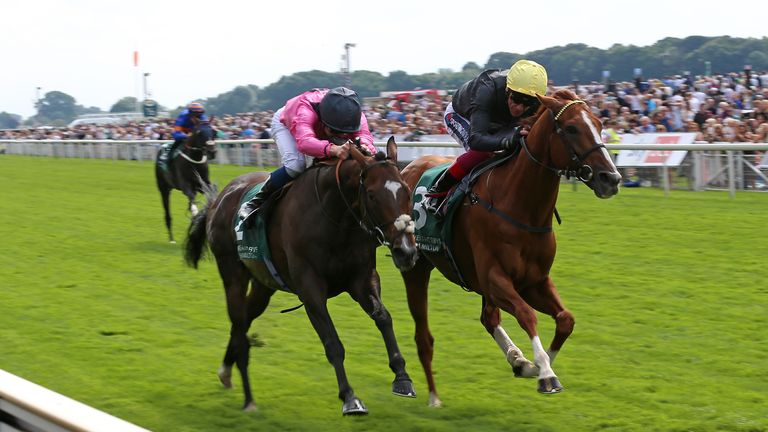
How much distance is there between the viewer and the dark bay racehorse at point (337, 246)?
15.0 ft

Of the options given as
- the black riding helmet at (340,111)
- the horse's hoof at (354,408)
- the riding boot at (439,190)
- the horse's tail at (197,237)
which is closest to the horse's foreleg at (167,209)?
the horse's tail at (197,237)

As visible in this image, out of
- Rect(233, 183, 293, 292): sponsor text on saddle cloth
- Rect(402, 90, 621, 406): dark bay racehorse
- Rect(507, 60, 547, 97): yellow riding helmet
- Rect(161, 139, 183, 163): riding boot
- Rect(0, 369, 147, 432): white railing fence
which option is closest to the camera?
Rect(0, 369, 147, 432): white railing fence

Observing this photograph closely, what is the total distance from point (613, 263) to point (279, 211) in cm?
535

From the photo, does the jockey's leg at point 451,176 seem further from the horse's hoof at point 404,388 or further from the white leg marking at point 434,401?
the horse's hoof at point 404,388

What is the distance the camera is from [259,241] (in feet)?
18.0

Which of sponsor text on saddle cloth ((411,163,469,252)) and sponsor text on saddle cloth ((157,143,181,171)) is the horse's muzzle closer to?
sponsor text on saddle cloth ((411,163,469,252))

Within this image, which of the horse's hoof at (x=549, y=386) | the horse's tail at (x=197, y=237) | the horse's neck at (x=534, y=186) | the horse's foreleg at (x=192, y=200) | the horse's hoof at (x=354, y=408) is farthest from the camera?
the horse's foreleg at (x=192, y=200)

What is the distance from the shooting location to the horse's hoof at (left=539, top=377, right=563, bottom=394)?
452cm

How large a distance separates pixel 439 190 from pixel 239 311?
1.40 metres

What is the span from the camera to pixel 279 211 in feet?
17.9

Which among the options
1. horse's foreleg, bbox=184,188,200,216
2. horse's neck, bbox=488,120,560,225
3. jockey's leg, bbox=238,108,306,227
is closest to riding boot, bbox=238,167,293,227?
jockey's leg, bbox=238,108,306,227

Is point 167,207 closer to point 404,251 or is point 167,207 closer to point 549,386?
point 404,251

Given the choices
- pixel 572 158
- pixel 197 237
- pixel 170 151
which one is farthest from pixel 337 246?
pixel 170 151

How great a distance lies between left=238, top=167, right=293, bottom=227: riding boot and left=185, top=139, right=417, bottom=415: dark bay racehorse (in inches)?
2.8
